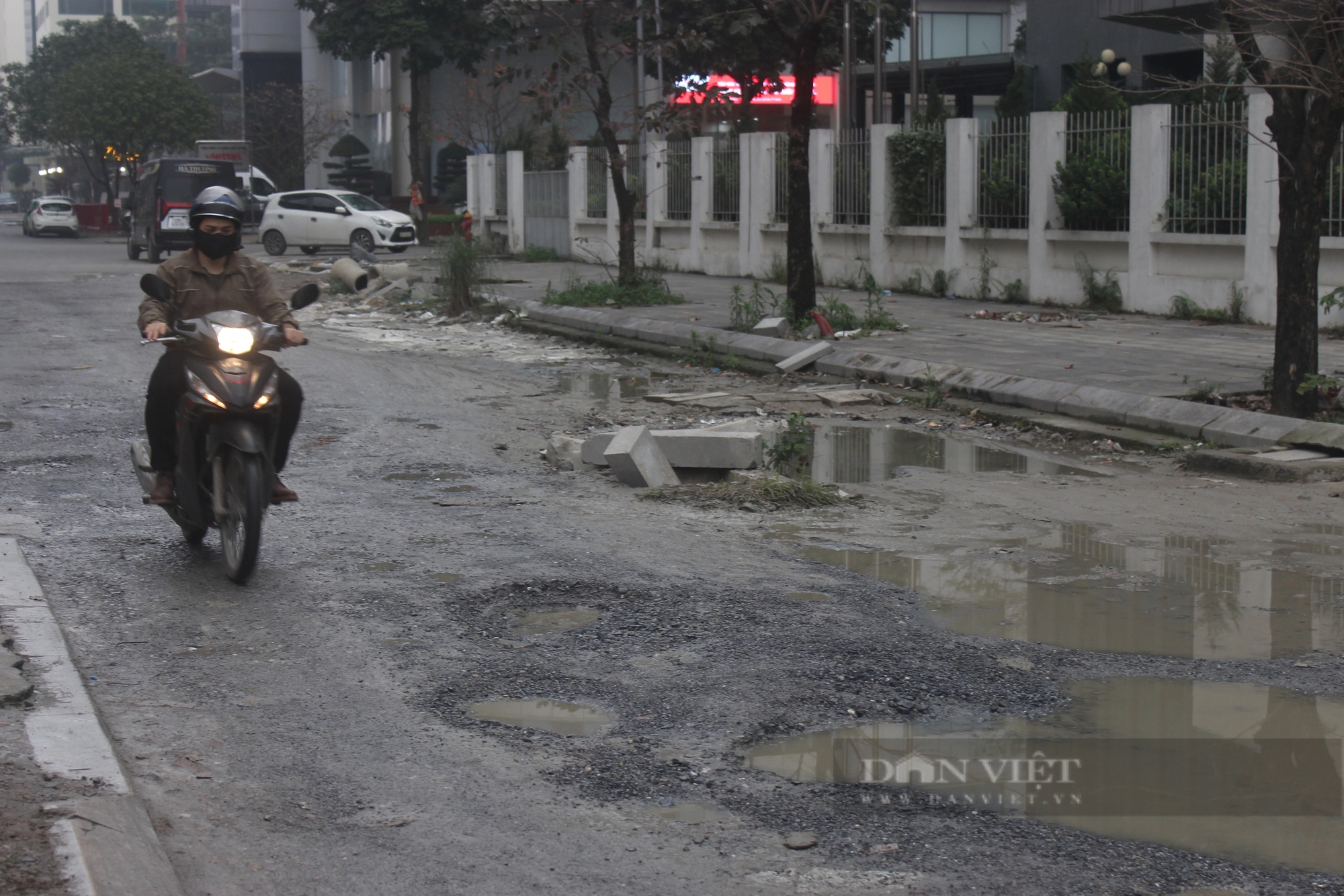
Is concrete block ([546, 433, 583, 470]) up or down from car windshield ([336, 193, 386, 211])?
down

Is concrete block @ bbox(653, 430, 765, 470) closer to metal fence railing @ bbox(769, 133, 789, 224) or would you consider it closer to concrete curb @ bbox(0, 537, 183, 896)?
concrete curb @ bbox(0, 537, 183, 896)

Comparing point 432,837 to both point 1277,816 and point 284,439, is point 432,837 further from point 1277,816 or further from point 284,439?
point 284,439

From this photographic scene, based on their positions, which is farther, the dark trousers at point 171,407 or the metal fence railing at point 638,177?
the metal fence railing at point 638,177

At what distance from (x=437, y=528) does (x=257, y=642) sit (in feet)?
6.16

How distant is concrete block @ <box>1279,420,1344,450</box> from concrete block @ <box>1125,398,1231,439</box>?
72 centimetres

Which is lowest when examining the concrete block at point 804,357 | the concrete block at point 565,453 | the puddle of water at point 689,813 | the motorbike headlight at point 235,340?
the puddle of water at point 689,813

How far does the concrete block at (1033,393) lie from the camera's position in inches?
426

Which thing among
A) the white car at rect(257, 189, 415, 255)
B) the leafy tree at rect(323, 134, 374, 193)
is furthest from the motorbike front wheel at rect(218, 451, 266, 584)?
the leafy tree at rect(323, 134, 374, 193)

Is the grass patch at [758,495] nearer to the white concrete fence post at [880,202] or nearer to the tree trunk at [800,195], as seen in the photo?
the tree trunk at [800,195]

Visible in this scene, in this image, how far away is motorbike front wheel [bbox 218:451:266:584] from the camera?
5602 millimetres

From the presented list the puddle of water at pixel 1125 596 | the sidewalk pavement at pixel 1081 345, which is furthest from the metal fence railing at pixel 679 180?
the puddle of water at pixel 1125 596

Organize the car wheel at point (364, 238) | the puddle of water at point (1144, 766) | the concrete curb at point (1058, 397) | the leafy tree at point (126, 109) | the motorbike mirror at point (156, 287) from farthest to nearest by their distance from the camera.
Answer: the leafy tree at point (126, 109) → the car wheel at point (364, 238) → the concrete curb at point (1058, 397) → the motorbike mirror at point (156, 287) → the puddle of water at point (1144, 766)

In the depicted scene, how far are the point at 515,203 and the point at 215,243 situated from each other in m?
27.7

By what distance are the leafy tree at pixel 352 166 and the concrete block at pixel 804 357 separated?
1987 inches
